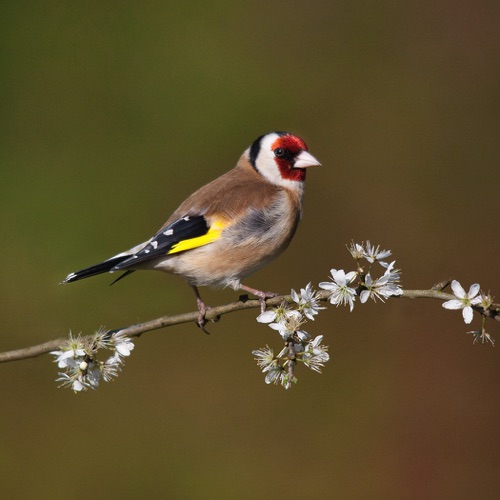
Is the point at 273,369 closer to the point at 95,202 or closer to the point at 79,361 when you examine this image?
the point at 79,361

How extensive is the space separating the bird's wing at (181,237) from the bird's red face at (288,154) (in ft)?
1.15

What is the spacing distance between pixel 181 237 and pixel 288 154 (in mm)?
Answer: 529

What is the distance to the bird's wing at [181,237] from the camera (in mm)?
2284

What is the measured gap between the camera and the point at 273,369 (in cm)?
176

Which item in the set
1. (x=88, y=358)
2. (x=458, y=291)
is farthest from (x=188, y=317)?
(x=458, y=291)

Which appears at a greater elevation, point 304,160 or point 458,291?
point 304,160

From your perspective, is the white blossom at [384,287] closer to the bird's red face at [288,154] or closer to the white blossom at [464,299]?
the white blossom at [464,299]

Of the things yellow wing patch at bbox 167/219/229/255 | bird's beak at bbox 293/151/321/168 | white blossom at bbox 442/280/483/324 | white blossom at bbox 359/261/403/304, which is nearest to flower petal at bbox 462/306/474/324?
white blossom at bbox 442/280/483/324

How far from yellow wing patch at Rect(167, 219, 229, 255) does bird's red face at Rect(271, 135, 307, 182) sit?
1.14 feet

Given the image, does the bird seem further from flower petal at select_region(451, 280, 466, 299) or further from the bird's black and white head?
flower petal at select_region(451, 280, 466, 299)

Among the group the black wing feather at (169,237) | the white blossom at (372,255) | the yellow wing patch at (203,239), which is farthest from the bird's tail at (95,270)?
the white blossom at (372,255)

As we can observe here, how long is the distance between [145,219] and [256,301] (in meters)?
2.50

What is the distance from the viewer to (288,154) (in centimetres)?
269

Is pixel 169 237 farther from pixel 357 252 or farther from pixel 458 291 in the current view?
pixel 458 291
